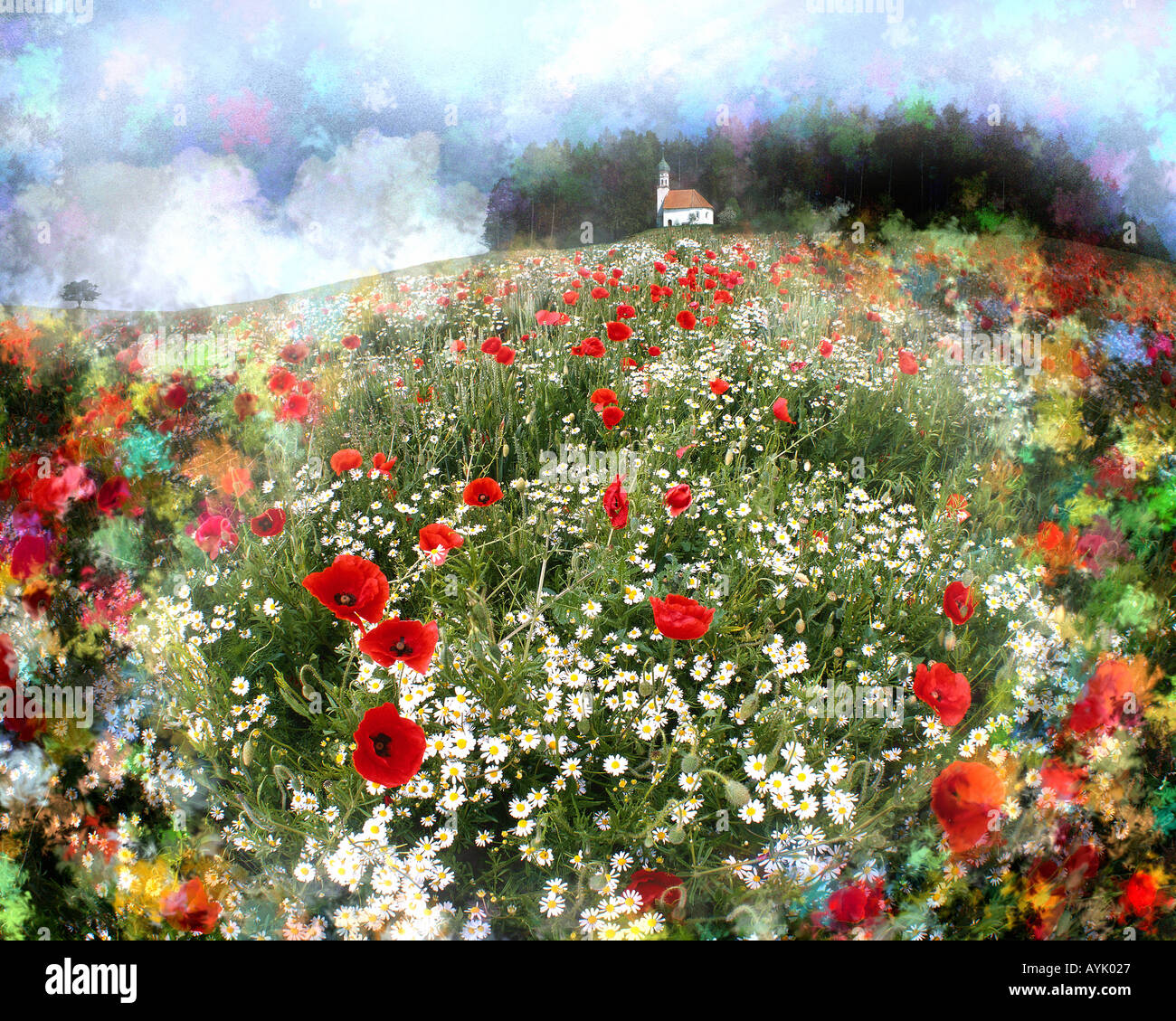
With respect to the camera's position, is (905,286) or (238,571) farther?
(905,286)

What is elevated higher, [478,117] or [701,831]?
[478,117]

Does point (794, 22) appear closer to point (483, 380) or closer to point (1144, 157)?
point (1144, 157)

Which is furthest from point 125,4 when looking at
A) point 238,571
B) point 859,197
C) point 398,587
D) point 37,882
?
point 859,197

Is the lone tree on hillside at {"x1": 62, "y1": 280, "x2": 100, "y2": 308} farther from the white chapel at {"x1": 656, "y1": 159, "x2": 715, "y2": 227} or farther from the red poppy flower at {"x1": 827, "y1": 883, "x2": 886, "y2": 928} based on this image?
the red poppy flower at {"x1": 827, "y1": 883, "x2": 886, "y2": 928}

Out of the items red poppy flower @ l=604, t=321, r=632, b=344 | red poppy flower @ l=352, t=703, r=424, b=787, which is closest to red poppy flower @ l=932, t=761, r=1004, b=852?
red poppy flower @ l=352, t=703, r=424, b=787

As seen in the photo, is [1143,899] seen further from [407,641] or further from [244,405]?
[244,405]

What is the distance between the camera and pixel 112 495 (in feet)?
6.74

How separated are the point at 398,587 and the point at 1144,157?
9.94ft

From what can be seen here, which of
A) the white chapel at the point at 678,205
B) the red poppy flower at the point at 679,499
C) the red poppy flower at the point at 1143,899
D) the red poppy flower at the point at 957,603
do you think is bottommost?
the red poppy flower at the point at 1143,899

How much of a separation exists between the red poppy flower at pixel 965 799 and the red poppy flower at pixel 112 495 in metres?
2.46

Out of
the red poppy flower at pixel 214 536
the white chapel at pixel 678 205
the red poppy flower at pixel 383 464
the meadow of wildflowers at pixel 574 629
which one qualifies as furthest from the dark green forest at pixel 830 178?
the red poppy flower at pixel 214 536

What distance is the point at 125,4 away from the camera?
210 centimetres

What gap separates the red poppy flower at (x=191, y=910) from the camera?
4.47 feet

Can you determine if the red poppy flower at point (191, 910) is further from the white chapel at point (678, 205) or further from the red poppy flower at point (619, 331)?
the white chapel at point (678, 205)
